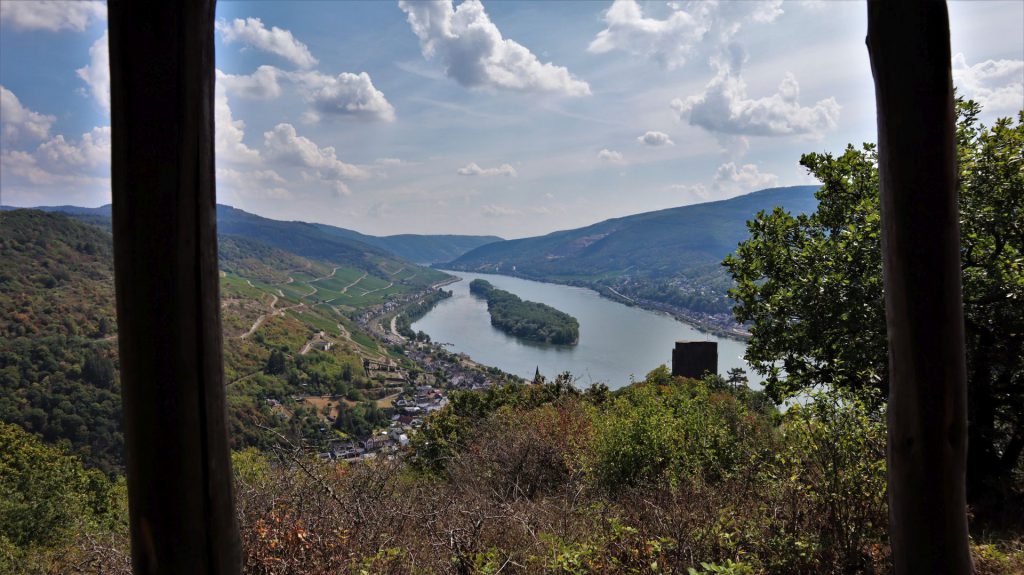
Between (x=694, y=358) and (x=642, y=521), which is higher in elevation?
(x=642, y=521)

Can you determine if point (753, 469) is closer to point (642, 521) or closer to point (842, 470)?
point (642, 521)

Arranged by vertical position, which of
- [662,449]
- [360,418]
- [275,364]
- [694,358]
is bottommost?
[360,418]

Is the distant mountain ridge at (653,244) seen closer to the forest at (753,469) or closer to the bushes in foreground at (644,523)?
the forest at (753,469)

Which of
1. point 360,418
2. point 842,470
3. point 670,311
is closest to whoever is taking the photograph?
point 842,470

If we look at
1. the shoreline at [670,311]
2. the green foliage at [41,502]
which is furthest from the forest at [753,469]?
the shoreline at [670,311]

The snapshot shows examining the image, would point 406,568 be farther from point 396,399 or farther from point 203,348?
point 396,399

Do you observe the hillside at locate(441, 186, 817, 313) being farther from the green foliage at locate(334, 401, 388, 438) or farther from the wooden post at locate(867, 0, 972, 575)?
the wooden post at locate(867, 0, 972, 575)

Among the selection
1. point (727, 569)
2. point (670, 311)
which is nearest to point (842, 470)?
point (727, 569)

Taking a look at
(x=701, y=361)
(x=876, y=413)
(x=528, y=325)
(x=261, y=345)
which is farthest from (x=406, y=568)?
(x=528, y=325)
